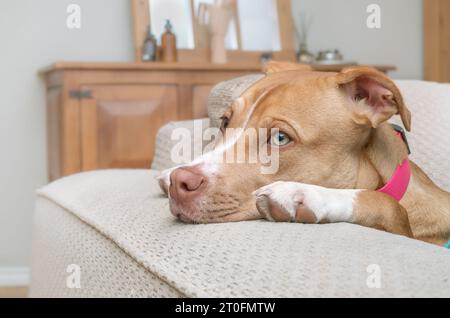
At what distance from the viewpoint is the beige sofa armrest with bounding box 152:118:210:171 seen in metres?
2.03

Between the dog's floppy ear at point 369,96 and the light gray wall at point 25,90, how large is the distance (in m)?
2.84

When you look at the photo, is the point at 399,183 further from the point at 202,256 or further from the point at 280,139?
the point at 202,256

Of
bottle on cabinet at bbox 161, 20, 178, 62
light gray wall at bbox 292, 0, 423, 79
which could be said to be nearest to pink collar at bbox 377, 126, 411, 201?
bottle on cabinet at bbox 161, 20, 178, 62

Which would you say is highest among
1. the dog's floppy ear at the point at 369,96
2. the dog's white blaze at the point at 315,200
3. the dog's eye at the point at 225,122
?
the dog's floppy ear at the point at 369,96

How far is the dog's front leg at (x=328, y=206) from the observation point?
1.12 metres

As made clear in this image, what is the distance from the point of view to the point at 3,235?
12.7 ft

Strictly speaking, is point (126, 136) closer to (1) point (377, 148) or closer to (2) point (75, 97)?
(2) point (75, 97)

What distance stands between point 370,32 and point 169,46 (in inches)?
69.0

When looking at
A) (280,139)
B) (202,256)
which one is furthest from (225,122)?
(202,256)

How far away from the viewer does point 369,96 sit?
141cm

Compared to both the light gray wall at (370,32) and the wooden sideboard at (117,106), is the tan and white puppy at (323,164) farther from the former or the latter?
the light gray wall at (370,32)

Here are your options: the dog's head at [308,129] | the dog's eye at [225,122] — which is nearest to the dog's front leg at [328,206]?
the dog's head at [308,129]

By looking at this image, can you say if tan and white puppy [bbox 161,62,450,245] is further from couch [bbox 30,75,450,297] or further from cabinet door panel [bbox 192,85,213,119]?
cabinet door panel [bbox 192,85,213,119]

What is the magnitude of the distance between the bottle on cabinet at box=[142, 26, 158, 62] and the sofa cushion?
8.50ft
